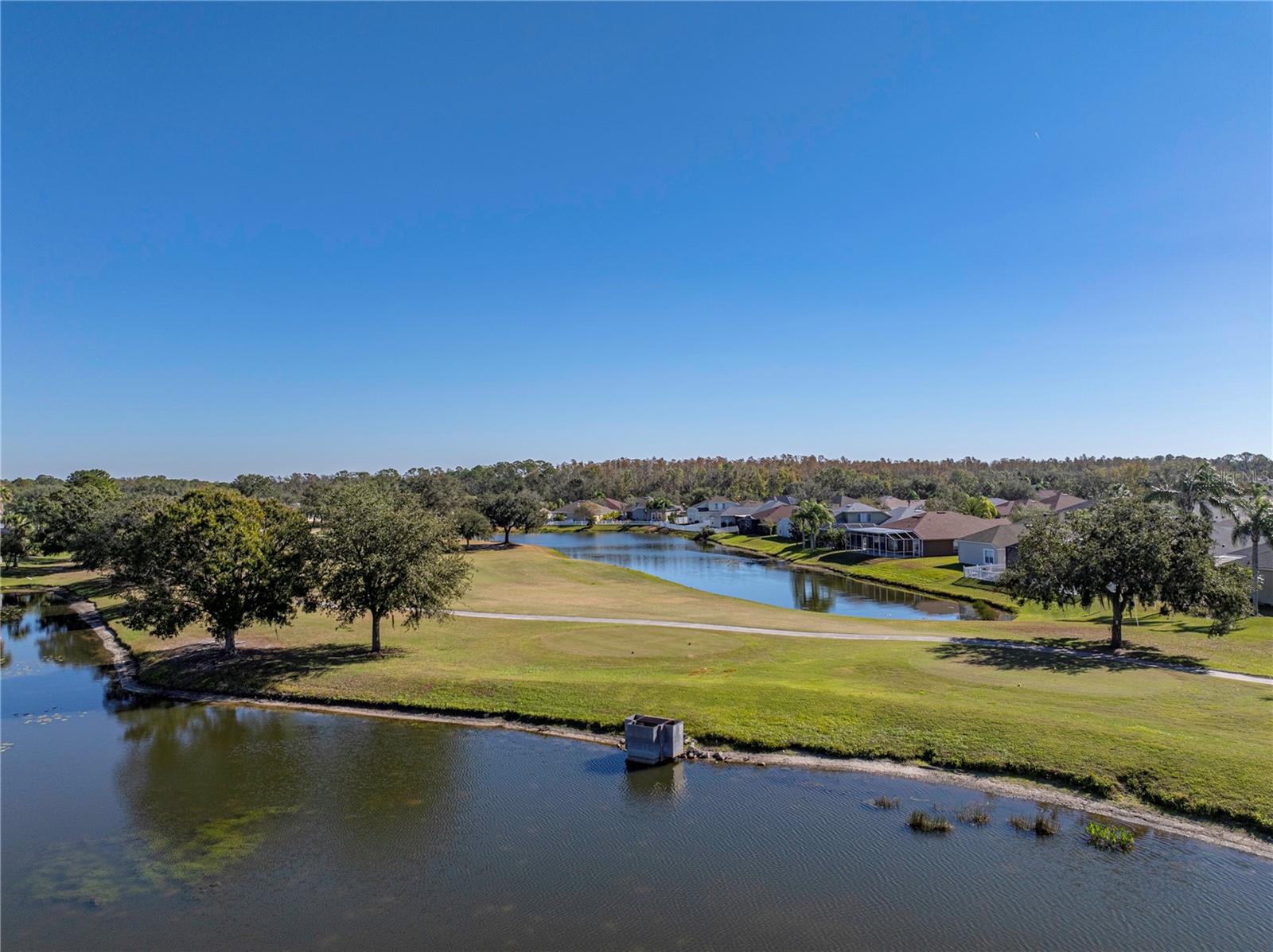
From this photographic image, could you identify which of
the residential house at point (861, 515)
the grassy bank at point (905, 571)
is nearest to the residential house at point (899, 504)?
the residential house at point (861, 515)

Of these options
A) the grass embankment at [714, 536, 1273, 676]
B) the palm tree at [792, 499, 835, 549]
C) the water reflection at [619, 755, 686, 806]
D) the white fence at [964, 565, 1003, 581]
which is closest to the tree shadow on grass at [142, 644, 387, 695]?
the water reflection at [619, 755, 686, 806]

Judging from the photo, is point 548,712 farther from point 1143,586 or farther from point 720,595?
point 720,595

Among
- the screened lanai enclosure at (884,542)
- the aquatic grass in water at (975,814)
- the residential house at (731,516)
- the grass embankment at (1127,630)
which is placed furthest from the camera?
the residential house at (731,516)

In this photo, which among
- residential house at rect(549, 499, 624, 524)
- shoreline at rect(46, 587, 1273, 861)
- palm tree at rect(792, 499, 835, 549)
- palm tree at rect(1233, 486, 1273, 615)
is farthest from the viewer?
residential house at rect(549, 499, 624, 524)

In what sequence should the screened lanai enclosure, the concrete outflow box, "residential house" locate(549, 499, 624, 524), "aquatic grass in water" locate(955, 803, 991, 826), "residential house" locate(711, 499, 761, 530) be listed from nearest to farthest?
"aquatic grass in water" locate(955, 803, 991, 826) < the concrete outflow box < the screened lanai enclosure < "residential house" locate(711, 499, 761, 530) < "residential house" locate(549, 499, 624, 524)

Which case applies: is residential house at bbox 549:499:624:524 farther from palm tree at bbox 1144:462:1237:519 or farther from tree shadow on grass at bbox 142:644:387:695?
tree shadow on grass at bbox 142:644:387:695

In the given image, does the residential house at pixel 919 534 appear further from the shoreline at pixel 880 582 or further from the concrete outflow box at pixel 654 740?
the concrete outflow box at pixel 654 740

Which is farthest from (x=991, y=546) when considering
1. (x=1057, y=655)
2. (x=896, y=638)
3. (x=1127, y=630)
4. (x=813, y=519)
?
(x=1057, y=655)
